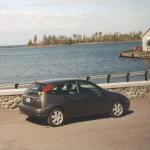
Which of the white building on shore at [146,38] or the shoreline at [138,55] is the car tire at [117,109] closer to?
the white building on shore at [146,38]

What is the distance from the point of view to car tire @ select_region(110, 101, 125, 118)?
46.8ft

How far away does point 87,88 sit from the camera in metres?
13.7

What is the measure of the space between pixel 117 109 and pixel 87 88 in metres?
1.52

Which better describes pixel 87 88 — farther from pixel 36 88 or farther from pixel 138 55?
pixel 138 55

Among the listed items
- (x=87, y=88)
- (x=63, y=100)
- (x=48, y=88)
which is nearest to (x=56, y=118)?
(x=63, y=100)

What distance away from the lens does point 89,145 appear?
10250 millimetres

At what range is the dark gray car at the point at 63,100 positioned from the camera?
12539 millimetres

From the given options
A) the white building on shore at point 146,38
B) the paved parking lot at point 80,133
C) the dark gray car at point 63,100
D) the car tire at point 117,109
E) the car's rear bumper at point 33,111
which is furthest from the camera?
the white building on shore at point 146,38

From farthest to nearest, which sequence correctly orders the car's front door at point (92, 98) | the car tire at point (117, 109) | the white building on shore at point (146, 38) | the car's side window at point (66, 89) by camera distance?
the white building on shore at point (146, 38) → the car tire at point (117, 109) → the car's front door at point (92, 98) → the car's side window at point (66, 89)

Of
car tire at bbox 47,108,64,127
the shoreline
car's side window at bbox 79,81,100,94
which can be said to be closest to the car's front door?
car's side window at bbox 79,81,100,94

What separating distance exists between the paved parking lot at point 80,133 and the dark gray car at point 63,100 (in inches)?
14.7

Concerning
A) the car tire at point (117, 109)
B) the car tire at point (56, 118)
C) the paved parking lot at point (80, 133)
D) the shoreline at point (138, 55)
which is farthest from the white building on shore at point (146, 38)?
the car tire at point (56, 118)

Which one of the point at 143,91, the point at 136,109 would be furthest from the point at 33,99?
the point at 143,91

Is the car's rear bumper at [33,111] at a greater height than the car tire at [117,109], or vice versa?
the car's rear bumper at [33,111]
